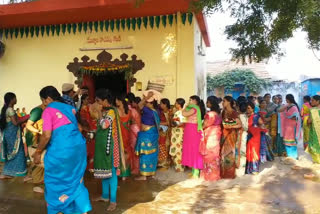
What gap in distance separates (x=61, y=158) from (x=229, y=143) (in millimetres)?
3168

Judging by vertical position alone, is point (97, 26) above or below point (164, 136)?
above

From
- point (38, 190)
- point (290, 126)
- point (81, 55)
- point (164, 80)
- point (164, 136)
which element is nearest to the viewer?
point (38, 190)

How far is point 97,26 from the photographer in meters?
7.23

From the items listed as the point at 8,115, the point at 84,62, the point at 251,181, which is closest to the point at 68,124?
the point at 8,115

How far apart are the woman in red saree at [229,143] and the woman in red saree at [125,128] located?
1.66m

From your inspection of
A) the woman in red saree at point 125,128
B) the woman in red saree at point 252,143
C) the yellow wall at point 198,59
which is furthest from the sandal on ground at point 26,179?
the yellow wall at point 198,59

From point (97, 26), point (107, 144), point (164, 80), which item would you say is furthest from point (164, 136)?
point (97, 26)

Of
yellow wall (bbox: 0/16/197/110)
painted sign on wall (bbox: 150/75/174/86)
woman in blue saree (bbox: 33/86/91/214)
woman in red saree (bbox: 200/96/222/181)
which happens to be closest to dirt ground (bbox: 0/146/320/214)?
woman in red saree (bbox: 200/96/222/181)

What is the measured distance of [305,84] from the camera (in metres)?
15.4

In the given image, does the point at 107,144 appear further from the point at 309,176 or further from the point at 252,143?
the point at 309,176

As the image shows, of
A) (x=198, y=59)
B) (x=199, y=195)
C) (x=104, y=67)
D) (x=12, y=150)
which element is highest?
(x=198, y=59)

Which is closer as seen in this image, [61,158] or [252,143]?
[61,158]

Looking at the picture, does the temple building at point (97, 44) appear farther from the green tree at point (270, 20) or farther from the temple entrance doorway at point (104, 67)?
the green tree at point (270, 20)

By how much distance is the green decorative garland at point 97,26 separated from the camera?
22.3 ft
